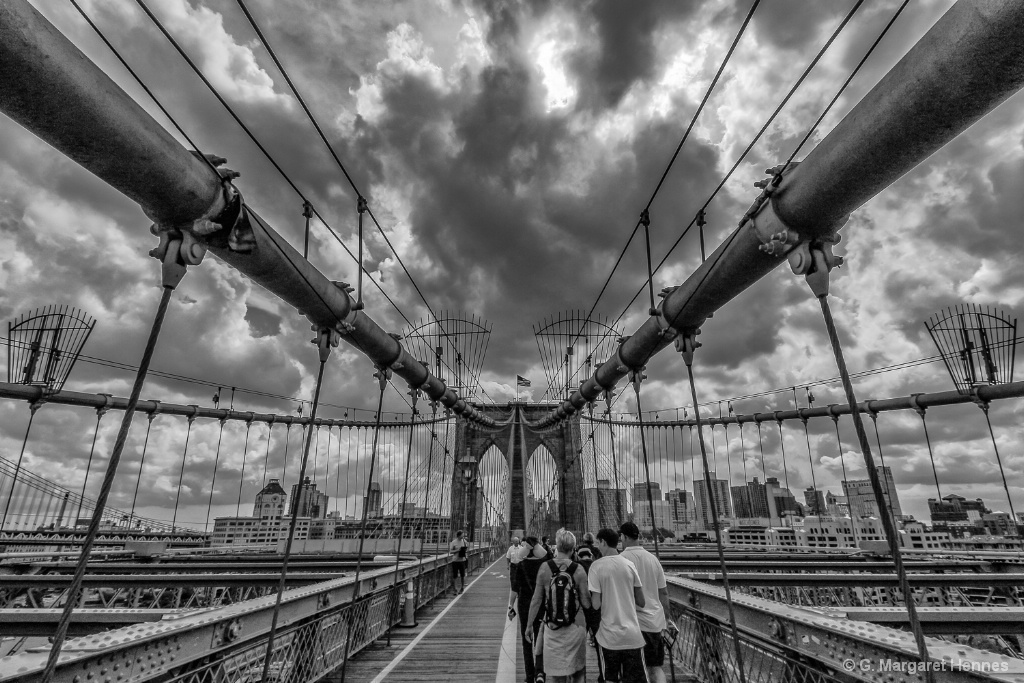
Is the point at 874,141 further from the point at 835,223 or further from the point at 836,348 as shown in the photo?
the point at 836,348

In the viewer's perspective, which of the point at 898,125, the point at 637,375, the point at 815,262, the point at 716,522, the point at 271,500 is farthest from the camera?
the point at 271,500

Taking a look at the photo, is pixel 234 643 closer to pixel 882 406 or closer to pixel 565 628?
pixel 565 628

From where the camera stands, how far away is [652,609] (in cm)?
447

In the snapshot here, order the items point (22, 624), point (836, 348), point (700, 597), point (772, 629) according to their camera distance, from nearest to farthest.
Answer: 1. point (836, 348)
2. point (772, 629)
3. point (700, 597)
4. point (22, 624)

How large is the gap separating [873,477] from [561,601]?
2791 millimetres

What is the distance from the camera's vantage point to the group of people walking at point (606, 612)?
4.11 meters

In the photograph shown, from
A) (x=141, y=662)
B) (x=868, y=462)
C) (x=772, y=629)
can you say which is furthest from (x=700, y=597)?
(x=141, y=662)

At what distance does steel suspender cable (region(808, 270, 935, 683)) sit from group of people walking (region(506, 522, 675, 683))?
1.96m

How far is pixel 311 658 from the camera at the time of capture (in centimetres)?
589

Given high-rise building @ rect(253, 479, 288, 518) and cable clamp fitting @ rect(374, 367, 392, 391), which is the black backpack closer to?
cable clamp fitting @ rect(374, 367, 392, 391)

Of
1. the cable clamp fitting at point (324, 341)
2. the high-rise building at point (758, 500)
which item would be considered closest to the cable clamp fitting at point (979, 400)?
the cable clamp fitting at point (324, 341)

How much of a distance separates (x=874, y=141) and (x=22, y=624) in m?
11.1

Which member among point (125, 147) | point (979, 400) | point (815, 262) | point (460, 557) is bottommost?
point (460, 557)

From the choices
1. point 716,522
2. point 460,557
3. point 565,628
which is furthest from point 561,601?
point 460,557
